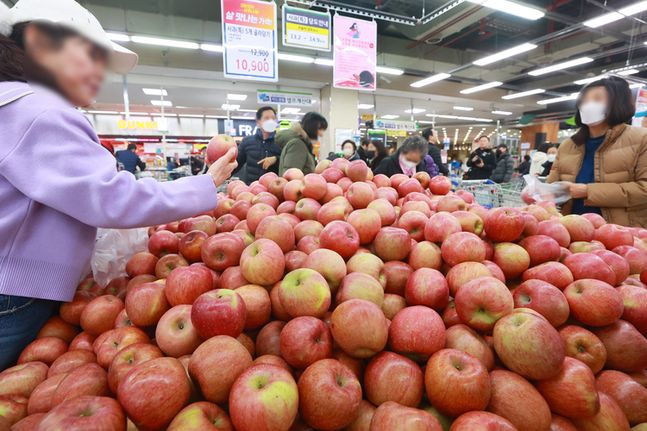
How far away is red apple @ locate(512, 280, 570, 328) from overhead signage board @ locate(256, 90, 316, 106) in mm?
10592

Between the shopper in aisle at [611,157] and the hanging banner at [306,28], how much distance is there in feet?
16.1

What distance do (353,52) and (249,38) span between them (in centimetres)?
218

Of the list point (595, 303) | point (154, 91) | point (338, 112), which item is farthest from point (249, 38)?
point (154, 91)

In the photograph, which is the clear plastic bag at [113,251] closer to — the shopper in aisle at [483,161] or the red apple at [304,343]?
the red apple at [304,343]

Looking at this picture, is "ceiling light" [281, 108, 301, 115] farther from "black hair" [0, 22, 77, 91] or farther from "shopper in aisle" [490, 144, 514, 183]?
"black hair" [0, 22, 77, 91]

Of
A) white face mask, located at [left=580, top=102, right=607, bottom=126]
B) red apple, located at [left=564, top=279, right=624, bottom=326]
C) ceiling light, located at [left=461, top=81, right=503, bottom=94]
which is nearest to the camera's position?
red apple, located at [left=564, top=279, right=624, bottom=326]

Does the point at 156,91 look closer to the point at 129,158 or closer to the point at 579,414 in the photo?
the point at 129,158

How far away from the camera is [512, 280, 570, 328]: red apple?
3.80 ft

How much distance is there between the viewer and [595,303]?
115 centimetres

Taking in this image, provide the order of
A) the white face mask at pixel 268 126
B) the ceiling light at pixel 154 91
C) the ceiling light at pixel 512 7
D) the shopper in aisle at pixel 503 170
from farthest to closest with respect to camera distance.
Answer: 1. the ceiling light at pixel 154 91
2. the shopper in aisle at pixel 503 170
3. the ceiling light at pixel 512 7
4. the white face mask at pixel 268 126

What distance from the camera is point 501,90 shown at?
1645cm

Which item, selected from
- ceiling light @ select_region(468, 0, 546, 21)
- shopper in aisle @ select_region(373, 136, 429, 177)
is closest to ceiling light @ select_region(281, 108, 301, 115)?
ceiling light @ select_region(468, 0, 546, 21)

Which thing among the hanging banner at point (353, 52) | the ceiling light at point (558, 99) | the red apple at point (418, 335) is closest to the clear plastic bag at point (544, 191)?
the red apple at point (418, 335)

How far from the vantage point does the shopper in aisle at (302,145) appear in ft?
12.6
